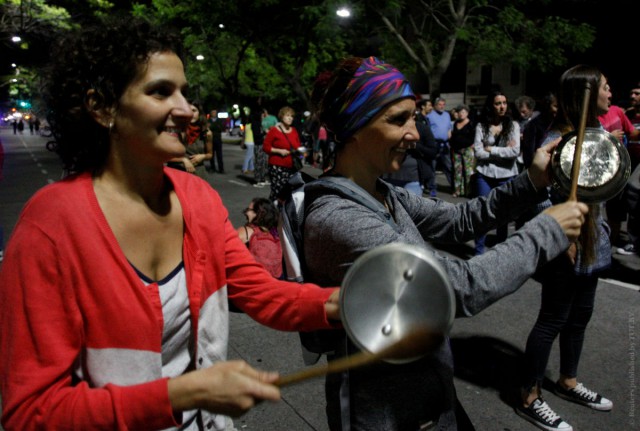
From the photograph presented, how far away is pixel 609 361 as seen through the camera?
14.0 ft

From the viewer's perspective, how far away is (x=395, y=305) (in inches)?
47.0

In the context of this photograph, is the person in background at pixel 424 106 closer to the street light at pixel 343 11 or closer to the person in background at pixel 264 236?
the street light at pixel 343 11

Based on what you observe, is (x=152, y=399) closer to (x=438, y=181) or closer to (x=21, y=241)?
(x=21, y=241)

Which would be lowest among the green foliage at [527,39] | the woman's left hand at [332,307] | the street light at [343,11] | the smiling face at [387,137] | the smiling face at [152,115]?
the woman's left hand at [332,307]

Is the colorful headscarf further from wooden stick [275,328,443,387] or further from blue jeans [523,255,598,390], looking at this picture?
blue jeans [523,255,598,390]

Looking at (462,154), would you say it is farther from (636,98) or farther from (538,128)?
(538,128)

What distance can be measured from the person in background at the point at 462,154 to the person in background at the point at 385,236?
6378 mm

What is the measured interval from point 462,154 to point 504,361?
7.07m

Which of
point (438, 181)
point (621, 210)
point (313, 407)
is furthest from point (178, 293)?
point (438, 181)

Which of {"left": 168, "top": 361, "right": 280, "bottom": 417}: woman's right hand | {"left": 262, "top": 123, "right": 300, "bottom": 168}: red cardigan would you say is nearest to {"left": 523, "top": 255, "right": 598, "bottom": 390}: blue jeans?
{"left": 168, "top": 361, "right": 280, "bottom": 417}: woman's right hand

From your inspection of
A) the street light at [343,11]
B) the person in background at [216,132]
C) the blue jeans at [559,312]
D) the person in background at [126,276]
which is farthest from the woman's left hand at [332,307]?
the street light at [343,11]

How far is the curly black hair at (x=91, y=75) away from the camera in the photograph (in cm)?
143

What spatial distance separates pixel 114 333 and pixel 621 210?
24.4ft

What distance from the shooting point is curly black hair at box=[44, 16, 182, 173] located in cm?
143
